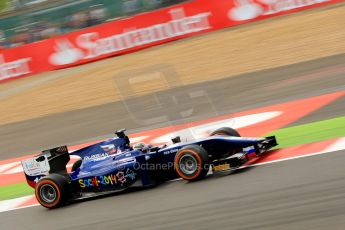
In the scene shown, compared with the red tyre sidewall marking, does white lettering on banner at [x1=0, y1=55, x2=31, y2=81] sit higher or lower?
higher

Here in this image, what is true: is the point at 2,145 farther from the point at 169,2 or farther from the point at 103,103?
the point at 169,2

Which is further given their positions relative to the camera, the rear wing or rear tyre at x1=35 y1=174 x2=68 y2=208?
the rear wing

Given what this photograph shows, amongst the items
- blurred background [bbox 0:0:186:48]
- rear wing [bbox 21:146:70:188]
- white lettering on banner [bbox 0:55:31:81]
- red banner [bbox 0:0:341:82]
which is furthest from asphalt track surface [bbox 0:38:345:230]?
white lettering on banner [bbox 0:55:31:81]

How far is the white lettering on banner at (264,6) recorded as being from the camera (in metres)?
21.5

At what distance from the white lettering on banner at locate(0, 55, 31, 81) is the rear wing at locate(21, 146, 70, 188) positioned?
16224 millimetres

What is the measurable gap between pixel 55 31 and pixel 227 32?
6.56 meters

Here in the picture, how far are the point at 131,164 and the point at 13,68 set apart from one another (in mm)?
17887

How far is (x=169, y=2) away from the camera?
2244 centimetres

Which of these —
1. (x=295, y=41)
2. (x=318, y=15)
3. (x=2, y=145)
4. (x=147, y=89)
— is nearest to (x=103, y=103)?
(x=147, y=89)

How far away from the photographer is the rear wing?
357 inches

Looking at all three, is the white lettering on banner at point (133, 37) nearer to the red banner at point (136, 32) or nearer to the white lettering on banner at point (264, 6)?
the red banner at point (136, 32)

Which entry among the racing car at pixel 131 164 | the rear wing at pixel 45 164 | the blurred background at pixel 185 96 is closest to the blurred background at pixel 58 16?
the blurred background at pixel 185 96

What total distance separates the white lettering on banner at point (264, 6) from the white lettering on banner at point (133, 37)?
115cm

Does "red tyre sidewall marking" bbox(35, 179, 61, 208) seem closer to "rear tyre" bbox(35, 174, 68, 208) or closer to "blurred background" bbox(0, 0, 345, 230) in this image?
"rear tyre" bbox(35, 174, 68, 208)
